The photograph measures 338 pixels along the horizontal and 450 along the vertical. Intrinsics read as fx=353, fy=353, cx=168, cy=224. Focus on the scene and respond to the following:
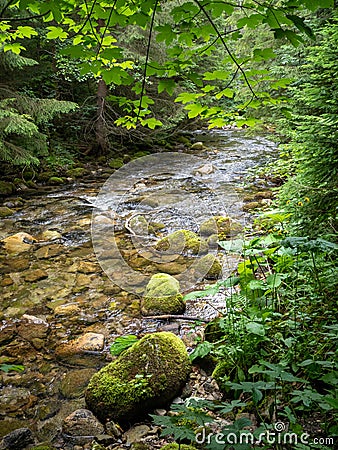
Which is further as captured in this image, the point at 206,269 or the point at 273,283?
the point at 206,269

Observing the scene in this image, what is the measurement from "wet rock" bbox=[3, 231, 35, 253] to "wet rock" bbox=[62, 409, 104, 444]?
3870 millimetres

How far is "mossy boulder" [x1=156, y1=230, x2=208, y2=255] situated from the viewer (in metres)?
5.65

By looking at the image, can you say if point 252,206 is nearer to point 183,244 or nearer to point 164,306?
point 183,244

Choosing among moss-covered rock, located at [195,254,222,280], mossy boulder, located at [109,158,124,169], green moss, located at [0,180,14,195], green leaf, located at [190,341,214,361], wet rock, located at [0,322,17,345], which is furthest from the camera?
mossy boulder, located at [109,158,124,169]

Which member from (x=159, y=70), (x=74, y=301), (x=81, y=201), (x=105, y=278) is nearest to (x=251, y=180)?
(x=81, y=201)

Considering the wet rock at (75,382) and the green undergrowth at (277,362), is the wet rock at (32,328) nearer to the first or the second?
the wet rock at (75,382)

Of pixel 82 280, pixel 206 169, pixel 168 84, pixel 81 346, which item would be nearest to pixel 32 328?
pixel 81 346

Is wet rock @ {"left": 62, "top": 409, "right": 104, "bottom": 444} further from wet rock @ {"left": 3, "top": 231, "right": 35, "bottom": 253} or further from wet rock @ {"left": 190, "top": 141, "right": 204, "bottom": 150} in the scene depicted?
wet rock @ {"left": 190, "top": 141, "right": 204, "bottom": 150}

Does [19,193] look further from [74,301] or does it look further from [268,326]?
[268,326]

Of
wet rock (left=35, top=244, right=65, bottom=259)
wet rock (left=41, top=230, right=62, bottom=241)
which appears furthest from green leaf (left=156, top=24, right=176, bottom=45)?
wet rock (left=41, top=230, right=62, bottom=241)

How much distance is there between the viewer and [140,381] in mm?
2672

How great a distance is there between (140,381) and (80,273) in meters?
2.85

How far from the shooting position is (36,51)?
10977 mm

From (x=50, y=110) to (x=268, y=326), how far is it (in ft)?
26.4
